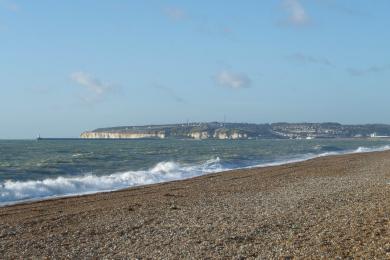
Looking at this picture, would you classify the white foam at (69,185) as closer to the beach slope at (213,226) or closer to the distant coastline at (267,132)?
the beach slope at (213,226)

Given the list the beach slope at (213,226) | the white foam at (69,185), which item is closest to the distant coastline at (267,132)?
the white foam at (69,185)

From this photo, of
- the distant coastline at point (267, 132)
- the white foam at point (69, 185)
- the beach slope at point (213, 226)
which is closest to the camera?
the beach slope at point (213, 226)

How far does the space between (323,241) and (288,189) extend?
31.8 ft

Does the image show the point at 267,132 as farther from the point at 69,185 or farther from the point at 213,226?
the point at 213,226

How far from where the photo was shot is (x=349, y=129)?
19300 cm

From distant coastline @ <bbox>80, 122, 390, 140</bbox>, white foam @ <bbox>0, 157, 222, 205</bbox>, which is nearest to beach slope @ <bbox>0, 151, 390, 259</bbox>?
white foam @ <bbox>0, 157, 222, 205</bbox>

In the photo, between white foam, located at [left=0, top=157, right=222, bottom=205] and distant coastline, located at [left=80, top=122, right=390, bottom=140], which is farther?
distant coastline, located at [left=80, top=122, right=390, bottom=140]

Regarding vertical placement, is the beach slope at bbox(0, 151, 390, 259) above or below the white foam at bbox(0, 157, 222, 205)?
above

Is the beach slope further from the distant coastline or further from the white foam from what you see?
the distant coastline

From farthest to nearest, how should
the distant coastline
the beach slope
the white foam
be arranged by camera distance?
the distant coastline
the white foam
the beach slope

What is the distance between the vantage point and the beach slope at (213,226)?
10148 mm

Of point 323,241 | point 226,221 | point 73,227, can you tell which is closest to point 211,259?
point 323,241

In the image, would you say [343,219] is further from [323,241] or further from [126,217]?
[126,217]

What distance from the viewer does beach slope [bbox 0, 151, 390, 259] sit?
10.1m
